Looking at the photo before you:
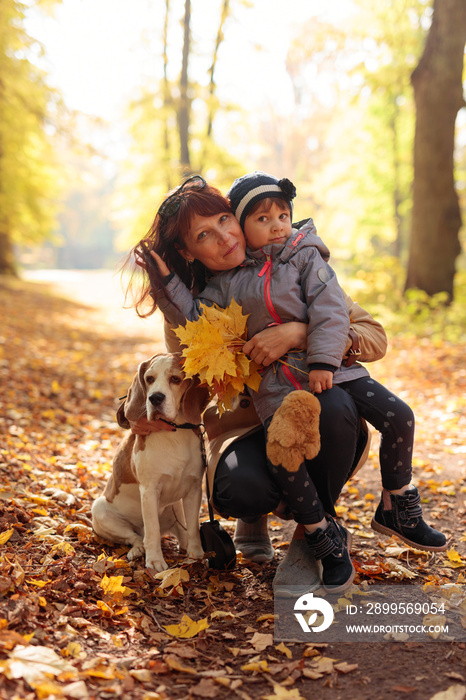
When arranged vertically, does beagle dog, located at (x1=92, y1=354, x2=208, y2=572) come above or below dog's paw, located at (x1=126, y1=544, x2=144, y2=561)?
above

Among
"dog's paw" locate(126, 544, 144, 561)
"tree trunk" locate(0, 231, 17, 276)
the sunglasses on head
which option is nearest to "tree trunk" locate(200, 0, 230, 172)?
"tree trunk" locate(0, 231, 17, 276)

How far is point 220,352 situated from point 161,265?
647mm

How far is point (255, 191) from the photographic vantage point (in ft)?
10.0

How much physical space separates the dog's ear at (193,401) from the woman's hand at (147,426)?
0.39 feet

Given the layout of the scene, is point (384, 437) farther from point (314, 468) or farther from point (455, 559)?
point (455, 559)

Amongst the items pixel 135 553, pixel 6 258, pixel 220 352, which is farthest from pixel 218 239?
pixel 6 258

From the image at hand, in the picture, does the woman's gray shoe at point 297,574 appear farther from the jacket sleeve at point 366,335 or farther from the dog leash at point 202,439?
the jacket sleeve at point 366,335

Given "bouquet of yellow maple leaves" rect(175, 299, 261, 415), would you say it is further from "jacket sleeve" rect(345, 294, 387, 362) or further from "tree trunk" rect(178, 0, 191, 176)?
"tree trunk" rect(178, 0, 191, 176)

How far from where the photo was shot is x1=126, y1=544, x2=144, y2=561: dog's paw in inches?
127

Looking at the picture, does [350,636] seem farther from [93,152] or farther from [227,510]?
[93,152]

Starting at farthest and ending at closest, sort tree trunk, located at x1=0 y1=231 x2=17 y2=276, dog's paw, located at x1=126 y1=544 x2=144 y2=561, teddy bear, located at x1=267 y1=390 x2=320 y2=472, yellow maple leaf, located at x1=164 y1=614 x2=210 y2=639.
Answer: tree trunk, located at x1=0 y1=231 x2=17 y2=276, dog's paw, located at x1=126 y1=544 x2=144 y2=561, teddy bear, located at x1=267 y1=390 x2=320 y2=472, yellow maple leaf, located at x1=164 y1=614 x2=210 y2=639

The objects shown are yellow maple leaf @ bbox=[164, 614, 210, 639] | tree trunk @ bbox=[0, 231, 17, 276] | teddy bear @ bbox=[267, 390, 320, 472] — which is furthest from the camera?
tree trunk @ bbox=[0, 231, 17, 276]

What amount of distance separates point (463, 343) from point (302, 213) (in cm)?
1060

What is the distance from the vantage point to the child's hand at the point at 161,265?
310 centimetres
